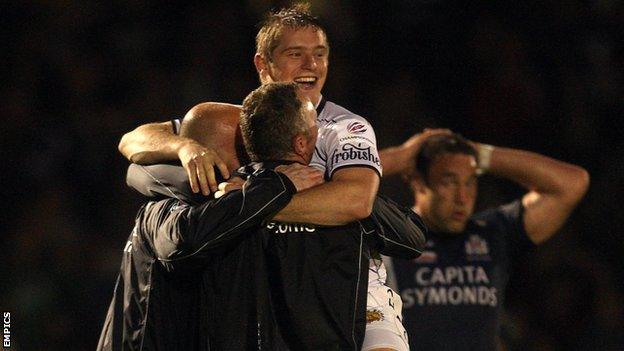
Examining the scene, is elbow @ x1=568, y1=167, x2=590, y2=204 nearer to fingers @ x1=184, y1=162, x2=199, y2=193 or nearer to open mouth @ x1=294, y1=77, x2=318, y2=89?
open mouth @ x1=294, y1=77, x2=318, y2=89

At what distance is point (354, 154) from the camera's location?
3.76 meters

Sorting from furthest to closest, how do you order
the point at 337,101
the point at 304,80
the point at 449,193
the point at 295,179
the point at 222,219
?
the point at 337,101
the point at 449,193
the point at 304,80
the point at 295,179
the point at 222,219

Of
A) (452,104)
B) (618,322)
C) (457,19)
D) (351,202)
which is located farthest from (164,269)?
(457,19)

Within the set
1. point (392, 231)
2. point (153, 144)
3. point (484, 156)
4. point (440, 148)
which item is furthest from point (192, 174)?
point (484, 156)

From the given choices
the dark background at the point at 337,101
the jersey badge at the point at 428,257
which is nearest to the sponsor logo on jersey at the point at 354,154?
the jersey badge at the point at 428,257

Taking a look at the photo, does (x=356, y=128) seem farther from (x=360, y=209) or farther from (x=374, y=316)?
(x=374, y=316)

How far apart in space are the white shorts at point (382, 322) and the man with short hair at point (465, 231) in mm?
1613

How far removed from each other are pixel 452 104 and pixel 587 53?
120 cm

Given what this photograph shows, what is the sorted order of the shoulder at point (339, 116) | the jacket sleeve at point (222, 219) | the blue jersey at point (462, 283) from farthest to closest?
1. the blue jersey at point (462, 283)
2. the shoulder at point (339, 116)
3. the jacket sleeve at point (222, 219)

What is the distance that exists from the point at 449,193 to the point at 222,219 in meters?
2.63

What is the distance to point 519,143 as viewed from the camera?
794 centimetres

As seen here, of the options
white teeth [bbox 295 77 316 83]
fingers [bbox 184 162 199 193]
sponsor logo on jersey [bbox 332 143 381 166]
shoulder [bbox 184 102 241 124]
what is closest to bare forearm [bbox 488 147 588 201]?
white teeth [bbox 295 77 316 83]

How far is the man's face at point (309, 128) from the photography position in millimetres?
3607

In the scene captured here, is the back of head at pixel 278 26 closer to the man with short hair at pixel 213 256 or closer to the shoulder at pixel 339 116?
the shoulder at pixel 339 116
